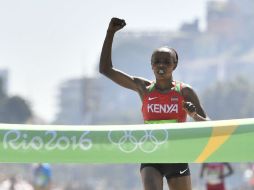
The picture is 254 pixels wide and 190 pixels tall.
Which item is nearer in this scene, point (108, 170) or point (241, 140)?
point (241, 140)

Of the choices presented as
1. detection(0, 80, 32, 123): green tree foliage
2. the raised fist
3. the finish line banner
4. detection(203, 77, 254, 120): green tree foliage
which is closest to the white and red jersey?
the finish line banner

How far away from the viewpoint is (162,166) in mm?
8734

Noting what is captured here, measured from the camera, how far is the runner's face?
347 inches

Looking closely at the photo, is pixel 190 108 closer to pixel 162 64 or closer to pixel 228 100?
pixel 162 64

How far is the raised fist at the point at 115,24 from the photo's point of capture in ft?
28.9

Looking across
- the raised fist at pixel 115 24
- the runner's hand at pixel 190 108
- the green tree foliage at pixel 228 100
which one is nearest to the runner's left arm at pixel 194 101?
the runner's hand at pixel 190 108

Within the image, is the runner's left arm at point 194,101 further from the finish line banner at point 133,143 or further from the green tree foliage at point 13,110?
the green tree foliage at point 13,110

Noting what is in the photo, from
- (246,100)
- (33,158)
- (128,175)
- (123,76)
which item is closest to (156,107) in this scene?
(123,76)

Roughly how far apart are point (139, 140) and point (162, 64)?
2.34ft

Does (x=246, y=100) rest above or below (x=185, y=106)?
above

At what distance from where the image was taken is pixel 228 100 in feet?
559

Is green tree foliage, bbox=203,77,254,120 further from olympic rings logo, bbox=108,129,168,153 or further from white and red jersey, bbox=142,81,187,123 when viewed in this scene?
olympic rings logo, bbox=108,129,168,153

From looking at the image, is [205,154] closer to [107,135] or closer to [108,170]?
[107,135]

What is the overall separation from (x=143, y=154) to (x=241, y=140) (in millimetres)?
798
